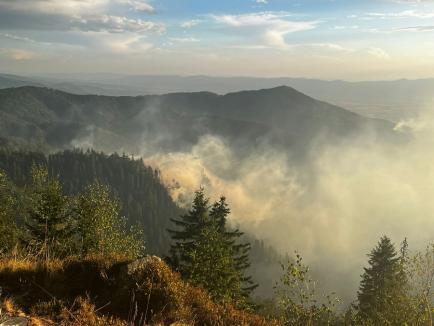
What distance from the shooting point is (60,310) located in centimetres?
866

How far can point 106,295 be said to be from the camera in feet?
33.0

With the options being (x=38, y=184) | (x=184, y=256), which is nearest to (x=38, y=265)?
(x=184, y=256)

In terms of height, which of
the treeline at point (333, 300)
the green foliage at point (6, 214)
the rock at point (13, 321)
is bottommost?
the green foliage at point (6, 214)

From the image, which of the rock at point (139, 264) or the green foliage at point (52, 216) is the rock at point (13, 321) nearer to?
the rock at point (139, 264)

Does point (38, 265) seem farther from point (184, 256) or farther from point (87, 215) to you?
point (87, 215)

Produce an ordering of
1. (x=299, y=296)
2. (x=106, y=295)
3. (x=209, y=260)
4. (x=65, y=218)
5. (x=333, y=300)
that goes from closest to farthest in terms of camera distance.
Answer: (x=106, y=295), (x=299, y=296), (x=333, y=300), (x=209, y=260), (x=65, y=218)

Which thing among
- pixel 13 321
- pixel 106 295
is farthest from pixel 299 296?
pixel 13 321

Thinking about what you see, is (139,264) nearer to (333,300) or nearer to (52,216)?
(333,300)

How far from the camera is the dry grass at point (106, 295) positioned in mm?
8664

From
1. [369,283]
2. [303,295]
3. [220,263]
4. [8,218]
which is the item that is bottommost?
[369,283]

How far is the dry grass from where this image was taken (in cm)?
866

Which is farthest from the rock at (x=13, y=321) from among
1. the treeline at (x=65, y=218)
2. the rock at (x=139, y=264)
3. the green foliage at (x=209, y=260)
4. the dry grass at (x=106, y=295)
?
the treeline at (x=65, y=218)

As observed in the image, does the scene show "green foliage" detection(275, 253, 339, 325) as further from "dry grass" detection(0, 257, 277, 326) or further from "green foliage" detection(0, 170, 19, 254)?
"green foliage" detection(0, 170, 19, 254)

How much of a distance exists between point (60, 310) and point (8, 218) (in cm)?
4038
